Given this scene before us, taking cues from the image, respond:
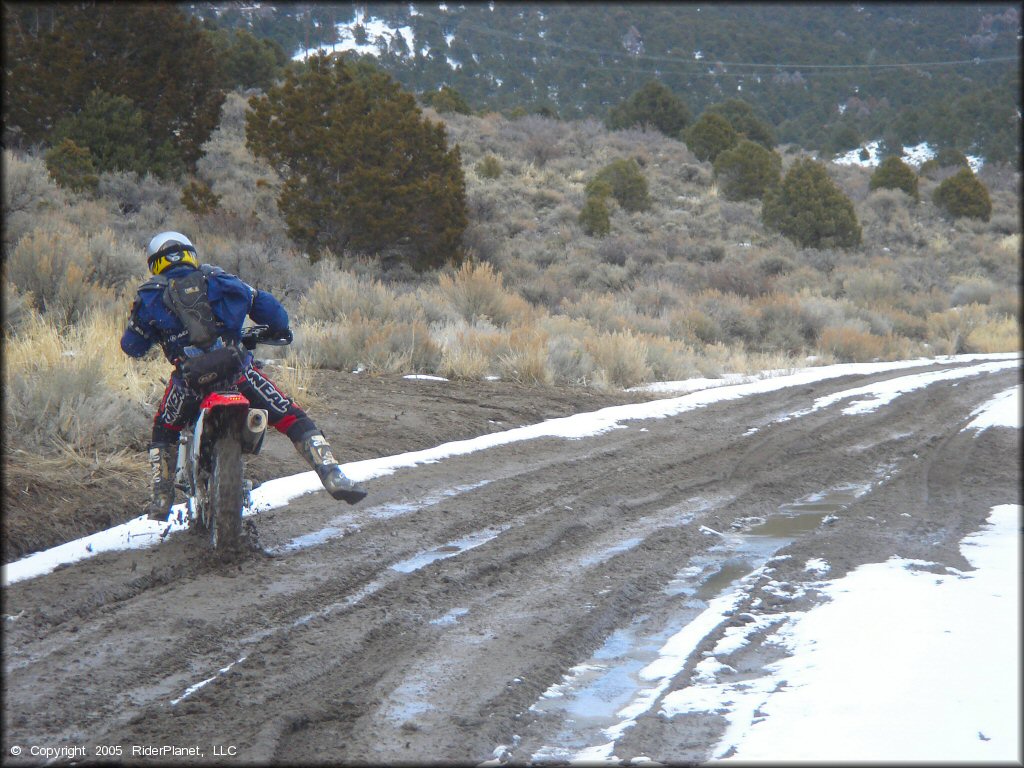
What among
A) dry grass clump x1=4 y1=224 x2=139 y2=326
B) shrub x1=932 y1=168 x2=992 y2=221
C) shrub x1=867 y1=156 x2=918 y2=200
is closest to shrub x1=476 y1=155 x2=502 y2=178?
shrub x1=867 y1=156 x2=918 y2=200

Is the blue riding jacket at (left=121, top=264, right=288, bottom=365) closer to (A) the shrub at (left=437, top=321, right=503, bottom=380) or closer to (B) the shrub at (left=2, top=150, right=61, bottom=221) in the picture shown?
(A) the shrub at (left=437, top=321, right=503, bottom=380)

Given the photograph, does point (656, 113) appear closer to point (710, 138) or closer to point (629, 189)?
point (710, 138)

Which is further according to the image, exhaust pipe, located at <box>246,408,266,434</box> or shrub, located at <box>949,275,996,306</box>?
shrub, located at <box>949,275,996,306</box>

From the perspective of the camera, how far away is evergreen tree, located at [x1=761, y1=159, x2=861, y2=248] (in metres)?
33.4

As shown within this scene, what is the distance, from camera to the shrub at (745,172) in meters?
39.0

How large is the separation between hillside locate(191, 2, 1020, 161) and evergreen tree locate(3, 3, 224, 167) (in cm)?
4292

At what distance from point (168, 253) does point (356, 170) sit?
15944 millimetres

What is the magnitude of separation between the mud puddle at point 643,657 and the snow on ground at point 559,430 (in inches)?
111

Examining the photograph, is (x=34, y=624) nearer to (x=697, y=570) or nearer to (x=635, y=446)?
(x=697, y=570)

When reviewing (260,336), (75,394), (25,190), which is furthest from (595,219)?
(260,336)

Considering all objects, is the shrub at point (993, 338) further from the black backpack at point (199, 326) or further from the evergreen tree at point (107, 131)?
the black backpack at point (199, 326)

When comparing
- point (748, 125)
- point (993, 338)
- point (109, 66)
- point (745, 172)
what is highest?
point (748, 125)

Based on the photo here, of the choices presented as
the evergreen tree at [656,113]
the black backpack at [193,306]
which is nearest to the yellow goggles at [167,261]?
the black backpack at [193,306]

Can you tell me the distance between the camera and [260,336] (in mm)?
5965
